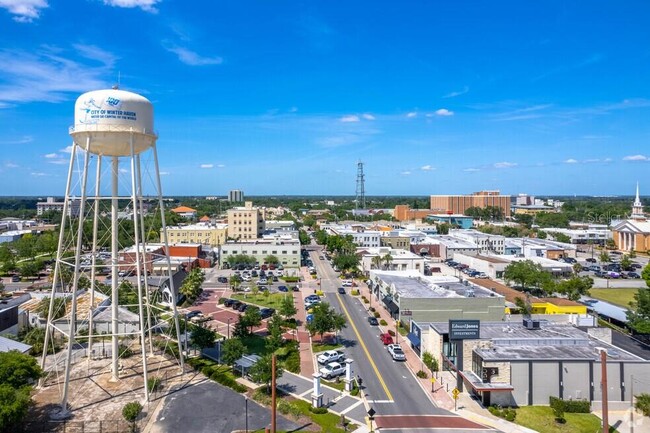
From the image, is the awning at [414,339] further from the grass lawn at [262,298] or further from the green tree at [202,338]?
the grass lawn at [262,298]

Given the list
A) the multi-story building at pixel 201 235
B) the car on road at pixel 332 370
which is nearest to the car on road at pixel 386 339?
the car on road at pixel 332 370

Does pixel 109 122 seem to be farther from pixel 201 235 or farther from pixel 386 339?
pixel 201 235

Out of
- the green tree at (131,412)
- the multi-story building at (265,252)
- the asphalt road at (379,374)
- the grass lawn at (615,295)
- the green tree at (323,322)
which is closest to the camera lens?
the green tree at (131,412)

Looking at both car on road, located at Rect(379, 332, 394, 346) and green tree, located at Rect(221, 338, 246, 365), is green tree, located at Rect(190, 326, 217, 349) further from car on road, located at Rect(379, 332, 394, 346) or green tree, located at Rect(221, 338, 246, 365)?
car on road, located at Rect(379, 332, 394, 346)

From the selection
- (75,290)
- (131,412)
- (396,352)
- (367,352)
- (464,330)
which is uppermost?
(75,290)

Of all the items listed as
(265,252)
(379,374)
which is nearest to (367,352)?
(379,374)

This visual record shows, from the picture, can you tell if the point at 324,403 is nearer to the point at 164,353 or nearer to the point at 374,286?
the point at 164,353
